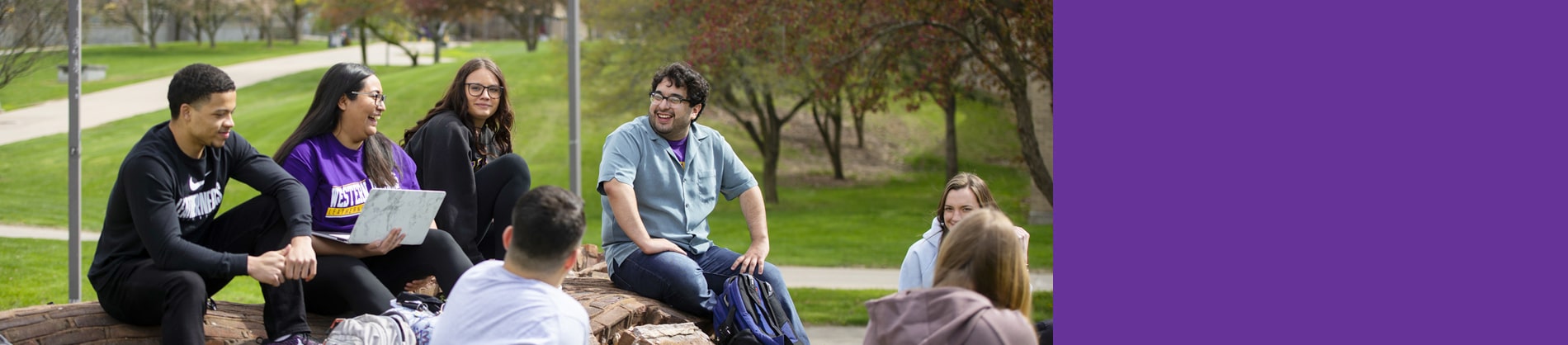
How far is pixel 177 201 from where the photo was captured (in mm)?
3541

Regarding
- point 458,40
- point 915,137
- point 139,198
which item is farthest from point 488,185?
point 458,40

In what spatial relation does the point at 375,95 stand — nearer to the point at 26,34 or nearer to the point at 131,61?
the point at 26,34

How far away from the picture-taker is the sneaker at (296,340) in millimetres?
3627

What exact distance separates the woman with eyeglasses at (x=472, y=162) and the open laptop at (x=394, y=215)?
0.45 metres

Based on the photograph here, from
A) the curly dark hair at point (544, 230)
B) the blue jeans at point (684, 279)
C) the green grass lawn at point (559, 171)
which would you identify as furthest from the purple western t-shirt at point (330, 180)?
the green grass lawn at point (559, 171)

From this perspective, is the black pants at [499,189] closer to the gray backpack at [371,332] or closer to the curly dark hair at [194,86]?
the gray backpack at [371,332]

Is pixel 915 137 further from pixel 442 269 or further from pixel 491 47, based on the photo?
pixel 442 269

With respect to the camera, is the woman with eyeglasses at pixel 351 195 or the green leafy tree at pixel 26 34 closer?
the woman with eyeglasses at pixel 351 195

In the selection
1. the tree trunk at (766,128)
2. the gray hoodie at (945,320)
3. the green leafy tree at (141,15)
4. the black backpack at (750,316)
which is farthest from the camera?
the tree trunk at (766,128)

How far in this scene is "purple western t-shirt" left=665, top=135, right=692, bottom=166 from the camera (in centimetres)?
460

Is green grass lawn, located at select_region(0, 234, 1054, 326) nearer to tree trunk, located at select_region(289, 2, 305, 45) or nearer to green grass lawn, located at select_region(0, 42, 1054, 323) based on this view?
green grass lawn, located at select_region(0, 42, 1054, 323)

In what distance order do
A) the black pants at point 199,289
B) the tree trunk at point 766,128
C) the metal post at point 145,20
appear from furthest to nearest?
the tree trunk at point 766,128, the metal post at point 145,20, the black pants at point 199,289

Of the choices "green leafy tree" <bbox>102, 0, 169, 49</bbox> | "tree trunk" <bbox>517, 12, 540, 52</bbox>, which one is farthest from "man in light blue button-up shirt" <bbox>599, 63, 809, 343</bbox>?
"tree trunk" <bbox>517, 12, 540, 52</bbox>

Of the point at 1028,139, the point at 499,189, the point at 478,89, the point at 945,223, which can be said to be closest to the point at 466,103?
the point at 478,89
